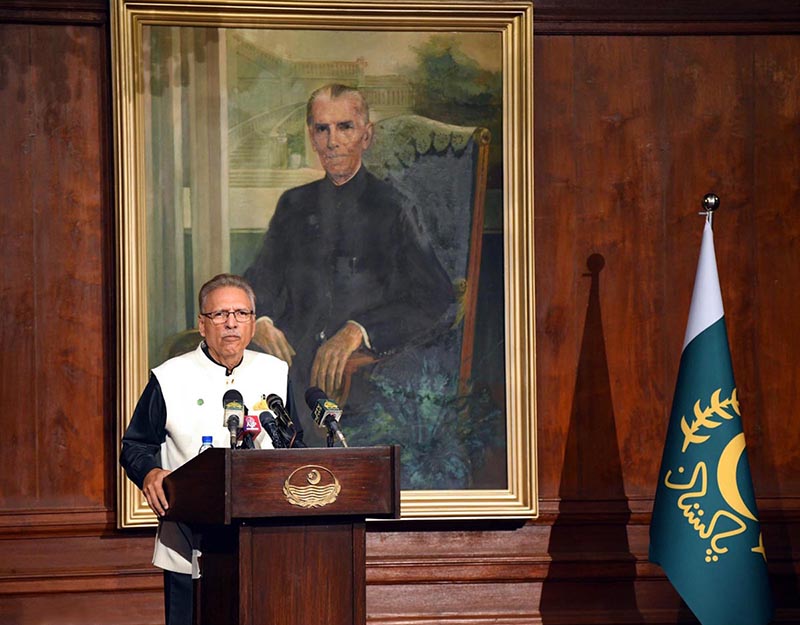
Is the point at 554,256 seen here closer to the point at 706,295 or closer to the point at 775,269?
the point at 706,295

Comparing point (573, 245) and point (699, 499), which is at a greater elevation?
point (573, 245)

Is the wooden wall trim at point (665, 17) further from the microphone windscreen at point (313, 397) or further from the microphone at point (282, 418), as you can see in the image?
the microphone at point (282, 418)

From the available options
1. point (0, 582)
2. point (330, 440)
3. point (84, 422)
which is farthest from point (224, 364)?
point (0, 582)

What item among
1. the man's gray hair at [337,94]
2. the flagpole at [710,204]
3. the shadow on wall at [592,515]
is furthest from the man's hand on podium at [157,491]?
the flagpole at [710,204]

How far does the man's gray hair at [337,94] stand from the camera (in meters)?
5.56

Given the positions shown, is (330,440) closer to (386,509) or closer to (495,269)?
(386,509)

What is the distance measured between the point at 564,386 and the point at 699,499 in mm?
843

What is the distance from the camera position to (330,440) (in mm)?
3779

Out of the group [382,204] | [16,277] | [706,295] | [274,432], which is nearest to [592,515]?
[706,295]

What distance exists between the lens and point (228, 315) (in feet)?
14.4

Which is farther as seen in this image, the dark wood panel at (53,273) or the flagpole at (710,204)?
the dark wood panel at (53,273)

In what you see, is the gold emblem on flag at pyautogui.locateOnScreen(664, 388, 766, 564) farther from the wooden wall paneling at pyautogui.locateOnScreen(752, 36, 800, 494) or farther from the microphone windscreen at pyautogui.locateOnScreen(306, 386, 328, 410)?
the microphone windscreen at pyautogui.locateOnScreen(306, 386, 328, 410)

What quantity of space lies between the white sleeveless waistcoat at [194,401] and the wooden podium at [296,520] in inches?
22.5

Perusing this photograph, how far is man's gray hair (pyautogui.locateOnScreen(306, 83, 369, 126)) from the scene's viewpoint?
5.56m
